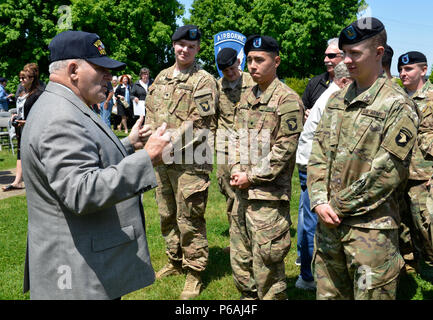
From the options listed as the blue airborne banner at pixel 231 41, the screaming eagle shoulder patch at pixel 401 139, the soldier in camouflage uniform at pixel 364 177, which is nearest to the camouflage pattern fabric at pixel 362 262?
the soldier in camouflage uniform at pixel 364 177

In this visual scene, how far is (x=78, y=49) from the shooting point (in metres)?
2.32

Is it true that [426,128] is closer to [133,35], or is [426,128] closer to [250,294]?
[250,294]

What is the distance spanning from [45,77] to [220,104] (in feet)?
95.0

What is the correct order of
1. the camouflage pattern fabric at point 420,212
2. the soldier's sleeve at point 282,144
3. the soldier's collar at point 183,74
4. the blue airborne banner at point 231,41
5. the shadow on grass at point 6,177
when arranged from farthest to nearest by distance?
the shadow on grass at point 6,177 < the blue airborne banner at point 231,41 < the soldier's collar at point 183,74 < the camouflage pattern fabric at point 420,212 < the soldier's sleeve at point 282,144

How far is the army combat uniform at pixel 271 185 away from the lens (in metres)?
3.69

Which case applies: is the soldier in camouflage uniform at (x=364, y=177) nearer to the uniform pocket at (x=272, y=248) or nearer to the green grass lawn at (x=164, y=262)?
the uniform pocket at (x=272, y=248)

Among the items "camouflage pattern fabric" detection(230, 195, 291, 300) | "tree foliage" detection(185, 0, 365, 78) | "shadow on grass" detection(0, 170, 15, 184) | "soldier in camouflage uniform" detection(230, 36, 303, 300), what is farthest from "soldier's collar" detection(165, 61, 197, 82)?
"tree foliage" detection(185, 0, 365, 78)

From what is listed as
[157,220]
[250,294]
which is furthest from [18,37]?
[250,294]

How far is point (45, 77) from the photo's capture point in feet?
102

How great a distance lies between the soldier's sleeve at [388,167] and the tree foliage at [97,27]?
2821 cm

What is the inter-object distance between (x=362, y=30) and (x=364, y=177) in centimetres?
95

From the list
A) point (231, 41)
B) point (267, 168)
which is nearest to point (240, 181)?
point (267, 168)

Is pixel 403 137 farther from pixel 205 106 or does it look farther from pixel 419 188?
pixel 205 106

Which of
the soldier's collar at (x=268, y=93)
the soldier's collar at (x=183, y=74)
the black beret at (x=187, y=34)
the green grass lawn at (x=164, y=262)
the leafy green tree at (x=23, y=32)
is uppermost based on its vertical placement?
the leafy green tree at (x=23, y=32)
